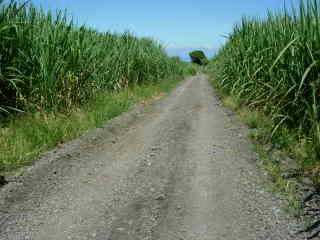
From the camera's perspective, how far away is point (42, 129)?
744 centimetres

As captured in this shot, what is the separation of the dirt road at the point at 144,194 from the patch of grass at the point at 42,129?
0.98 ft

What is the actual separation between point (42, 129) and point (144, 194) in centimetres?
323

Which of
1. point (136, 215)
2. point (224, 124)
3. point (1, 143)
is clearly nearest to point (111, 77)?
point (224, 124)

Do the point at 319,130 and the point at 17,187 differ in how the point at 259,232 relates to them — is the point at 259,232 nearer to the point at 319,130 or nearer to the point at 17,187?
the point at 319,130

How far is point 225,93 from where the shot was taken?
52.6ft

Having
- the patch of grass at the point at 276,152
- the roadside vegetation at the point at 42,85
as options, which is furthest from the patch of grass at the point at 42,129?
the patch of grass at the point at 276,152

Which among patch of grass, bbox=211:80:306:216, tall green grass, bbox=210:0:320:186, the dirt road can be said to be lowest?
the dirt road

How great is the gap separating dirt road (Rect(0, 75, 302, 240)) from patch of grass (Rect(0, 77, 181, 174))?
0.30 metres

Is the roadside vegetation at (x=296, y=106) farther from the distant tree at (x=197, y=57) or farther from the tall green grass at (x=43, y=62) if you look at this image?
the distant tree at (x=197, y=57)

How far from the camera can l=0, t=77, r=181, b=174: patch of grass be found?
616cm

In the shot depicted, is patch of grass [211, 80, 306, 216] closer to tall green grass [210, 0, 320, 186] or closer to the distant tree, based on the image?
tall green grass [210, 0, 320, 186]

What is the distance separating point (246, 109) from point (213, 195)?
237 inches

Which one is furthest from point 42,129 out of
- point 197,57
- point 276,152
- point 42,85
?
point 197,57

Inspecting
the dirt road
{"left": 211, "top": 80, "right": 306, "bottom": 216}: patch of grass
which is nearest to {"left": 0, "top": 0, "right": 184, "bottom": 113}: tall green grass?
the dirt road
